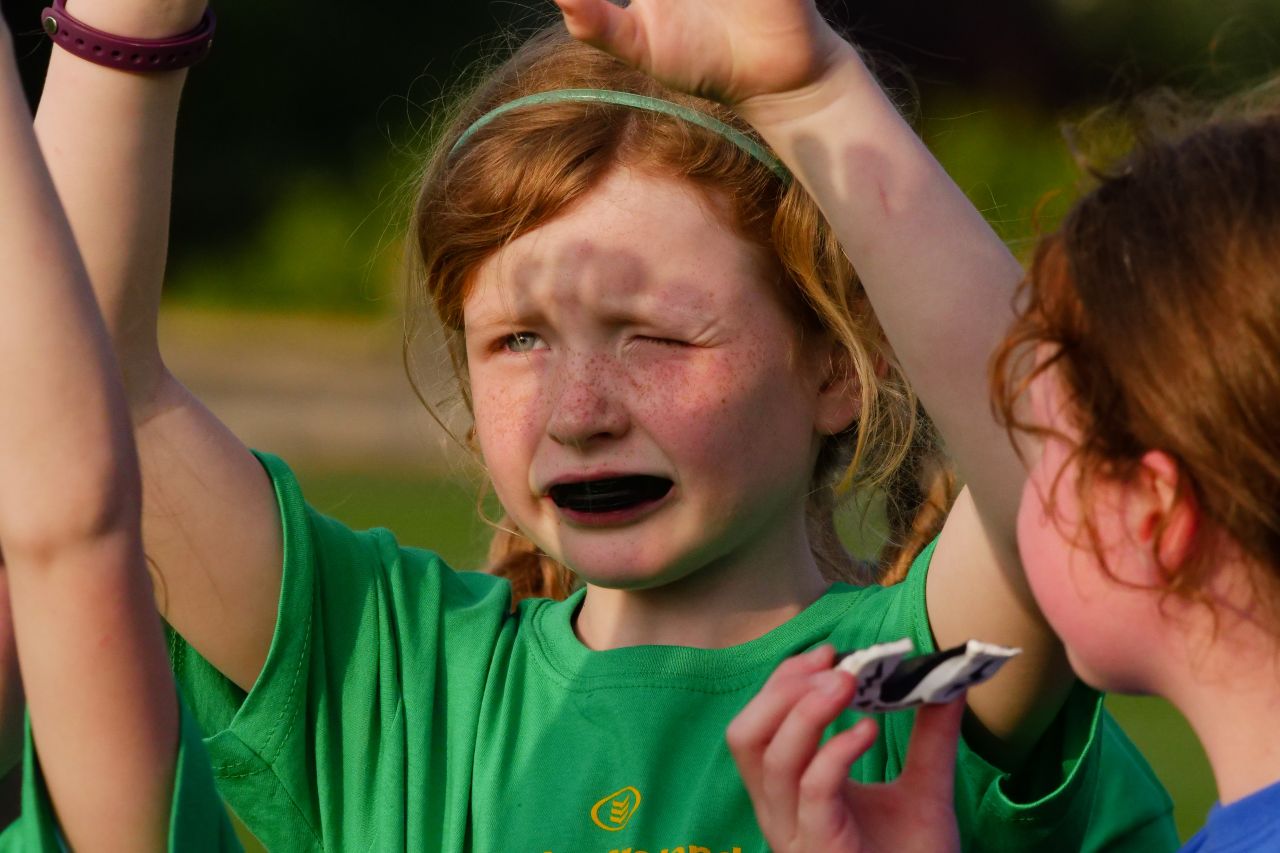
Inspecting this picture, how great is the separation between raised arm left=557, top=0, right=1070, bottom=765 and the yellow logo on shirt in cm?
54

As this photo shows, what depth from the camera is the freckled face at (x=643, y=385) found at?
206 centimetres

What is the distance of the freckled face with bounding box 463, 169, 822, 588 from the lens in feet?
6.76

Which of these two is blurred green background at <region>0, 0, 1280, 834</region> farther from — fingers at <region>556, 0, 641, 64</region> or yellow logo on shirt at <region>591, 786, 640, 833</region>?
fingers at <region>556, 0, 641, 64</region>

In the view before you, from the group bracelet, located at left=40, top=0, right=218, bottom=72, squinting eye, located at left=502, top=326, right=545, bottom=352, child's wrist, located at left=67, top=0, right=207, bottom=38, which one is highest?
child's wrist, located at left=67, top=0, right=207, bottom=38

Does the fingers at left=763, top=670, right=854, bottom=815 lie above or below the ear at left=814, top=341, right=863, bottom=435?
above

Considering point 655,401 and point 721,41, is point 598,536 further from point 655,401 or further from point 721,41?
point 721,41

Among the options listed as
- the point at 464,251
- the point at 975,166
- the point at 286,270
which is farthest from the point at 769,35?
the point at 286,270

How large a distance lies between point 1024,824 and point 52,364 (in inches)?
46.6

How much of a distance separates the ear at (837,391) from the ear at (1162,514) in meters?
0.81

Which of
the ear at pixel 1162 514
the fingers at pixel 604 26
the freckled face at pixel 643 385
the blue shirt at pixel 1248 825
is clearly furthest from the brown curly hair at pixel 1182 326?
the freckled face at pixel 643 385

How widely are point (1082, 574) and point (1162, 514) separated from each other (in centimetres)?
10

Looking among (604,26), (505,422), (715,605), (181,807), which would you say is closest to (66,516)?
A: (181,807)

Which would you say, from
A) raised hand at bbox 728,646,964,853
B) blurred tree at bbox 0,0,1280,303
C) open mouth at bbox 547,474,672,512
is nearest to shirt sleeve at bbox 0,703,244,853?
raised hand at bbox 728,646,964,853

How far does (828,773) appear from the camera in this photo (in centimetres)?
148
